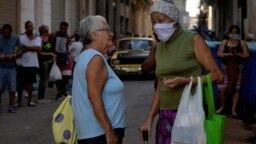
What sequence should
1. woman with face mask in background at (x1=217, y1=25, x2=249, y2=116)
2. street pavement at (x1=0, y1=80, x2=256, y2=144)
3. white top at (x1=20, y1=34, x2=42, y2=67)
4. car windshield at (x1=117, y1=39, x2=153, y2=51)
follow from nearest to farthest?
street pavement at (x1=0, y1=80, x2=256, y2=144)
woman with face mask in background at (x1=217, y1=25, x2=249, y2=116)
white top at (x1=20, y1=34, x2=42, y2=67)
car windshield at (x1=117, y1=39, x2=153, y2=51)

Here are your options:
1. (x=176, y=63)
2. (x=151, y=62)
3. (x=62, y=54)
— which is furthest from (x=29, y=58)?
(x=176, y=63)

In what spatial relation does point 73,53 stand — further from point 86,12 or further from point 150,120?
point 86,12

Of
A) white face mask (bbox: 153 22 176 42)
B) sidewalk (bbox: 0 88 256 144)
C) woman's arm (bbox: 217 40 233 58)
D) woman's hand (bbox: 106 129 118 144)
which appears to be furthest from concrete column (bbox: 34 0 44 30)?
woman's hand (bbox: 106 129 118 144)

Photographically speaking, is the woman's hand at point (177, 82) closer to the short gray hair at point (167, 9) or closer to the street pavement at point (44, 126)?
the short gray hair at point (167, 9)

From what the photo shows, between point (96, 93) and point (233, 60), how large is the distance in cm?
704

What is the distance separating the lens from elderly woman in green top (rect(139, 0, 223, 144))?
4.04 metres

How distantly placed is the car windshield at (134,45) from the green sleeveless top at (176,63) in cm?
1929

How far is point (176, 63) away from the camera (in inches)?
160

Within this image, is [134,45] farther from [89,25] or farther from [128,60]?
[89,25]

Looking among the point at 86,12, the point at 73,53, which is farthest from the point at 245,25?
the point at 73,53

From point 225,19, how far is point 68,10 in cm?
1885

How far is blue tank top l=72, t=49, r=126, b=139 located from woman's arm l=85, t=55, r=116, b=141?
0.05 metres

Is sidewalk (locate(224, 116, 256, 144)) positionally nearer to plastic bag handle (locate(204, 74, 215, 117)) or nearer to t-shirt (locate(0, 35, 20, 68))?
t-shirt (locate(0, 35, 20, 68))

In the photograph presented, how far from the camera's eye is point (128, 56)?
2230cm
